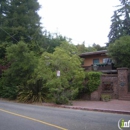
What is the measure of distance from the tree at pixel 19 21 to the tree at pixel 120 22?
1585 centimetres

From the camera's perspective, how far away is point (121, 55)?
2362 cm

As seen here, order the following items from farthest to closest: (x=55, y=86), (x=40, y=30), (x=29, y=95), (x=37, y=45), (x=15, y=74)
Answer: (x=40, y=30), (x=37, y=45), (x=15, y=74), (x=29, y=95), (x=55, y=86)

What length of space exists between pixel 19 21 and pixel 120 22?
66.1 feet

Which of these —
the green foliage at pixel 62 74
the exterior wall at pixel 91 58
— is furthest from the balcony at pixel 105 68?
the green foliage at pixel 62 74

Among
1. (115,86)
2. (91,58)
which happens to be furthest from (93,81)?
(91,58)

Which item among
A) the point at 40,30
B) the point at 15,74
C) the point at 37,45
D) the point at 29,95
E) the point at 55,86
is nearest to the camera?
the point at 55,86

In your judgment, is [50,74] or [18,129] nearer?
[18,129]

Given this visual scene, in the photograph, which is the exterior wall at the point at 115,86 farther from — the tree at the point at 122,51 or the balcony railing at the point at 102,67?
the balcony railing at the point at 102,67

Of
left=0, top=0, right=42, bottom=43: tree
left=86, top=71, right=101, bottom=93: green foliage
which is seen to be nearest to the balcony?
left=86, top=71, right=101, bottom=93: green foliage

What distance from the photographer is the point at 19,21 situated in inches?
1212

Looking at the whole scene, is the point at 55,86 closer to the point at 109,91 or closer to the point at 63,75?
the point at 63,75

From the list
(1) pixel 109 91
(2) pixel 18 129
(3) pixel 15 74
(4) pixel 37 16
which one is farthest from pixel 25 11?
(2) pixel 18 129

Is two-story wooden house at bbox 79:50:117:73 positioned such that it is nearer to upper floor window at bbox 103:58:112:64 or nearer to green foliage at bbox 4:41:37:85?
upper floor window at bbox 103:58:112:64

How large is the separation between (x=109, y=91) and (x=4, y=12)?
70.5ft
